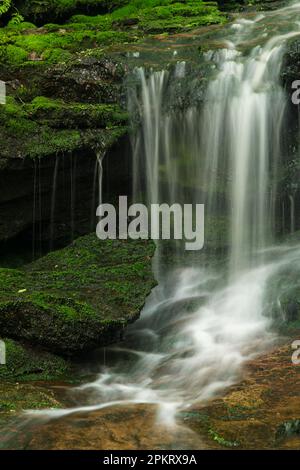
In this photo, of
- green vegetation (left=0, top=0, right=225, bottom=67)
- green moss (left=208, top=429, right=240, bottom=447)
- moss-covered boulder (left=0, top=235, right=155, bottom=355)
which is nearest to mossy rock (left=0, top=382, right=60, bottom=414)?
moss-covered boulder (left=0, top=235, right=155, bottom=355)

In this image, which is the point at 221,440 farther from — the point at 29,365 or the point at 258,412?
the point at 29,365

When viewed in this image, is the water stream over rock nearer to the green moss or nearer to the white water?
the white water

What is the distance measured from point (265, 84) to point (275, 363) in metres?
5.82

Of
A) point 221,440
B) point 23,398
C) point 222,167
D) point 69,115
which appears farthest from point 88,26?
point 221,440

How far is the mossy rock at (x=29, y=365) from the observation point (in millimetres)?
7184

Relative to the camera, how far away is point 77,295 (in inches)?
320

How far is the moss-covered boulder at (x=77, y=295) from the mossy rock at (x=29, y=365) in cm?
14

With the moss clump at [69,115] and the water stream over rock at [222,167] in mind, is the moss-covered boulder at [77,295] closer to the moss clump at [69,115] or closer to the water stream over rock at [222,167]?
the water stream over rock at [222,167]

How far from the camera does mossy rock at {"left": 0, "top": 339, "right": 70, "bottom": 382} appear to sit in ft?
23.6

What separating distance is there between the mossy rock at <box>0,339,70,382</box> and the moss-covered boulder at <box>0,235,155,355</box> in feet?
0.45
